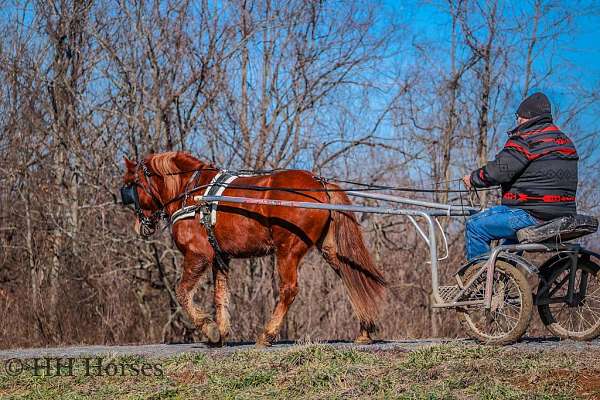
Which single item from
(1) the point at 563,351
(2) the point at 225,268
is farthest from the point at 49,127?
(1) the point at 563,351

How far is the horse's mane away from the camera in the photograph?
33.4 feet

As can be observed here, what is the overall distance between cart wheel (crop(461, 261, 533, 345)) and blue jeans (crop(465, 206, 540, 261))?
24cm

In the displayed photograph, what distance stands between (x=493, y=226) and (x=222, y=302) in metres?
3.42

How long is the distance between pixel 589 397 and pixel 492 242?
3.09 metres

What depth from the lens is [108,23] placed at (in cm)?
1484

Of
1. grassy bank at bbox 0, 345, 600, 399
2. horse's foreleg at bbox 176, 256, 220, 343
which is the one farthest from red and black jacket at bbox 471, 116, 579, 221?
horse's foreleg at bbox 176, 256, 220, 343

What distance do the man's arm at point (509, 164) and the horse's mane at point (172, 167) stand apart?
3.80 metres

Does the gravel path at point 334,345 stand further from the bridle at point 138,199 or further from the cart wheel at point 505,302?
the bridle at point 138,199

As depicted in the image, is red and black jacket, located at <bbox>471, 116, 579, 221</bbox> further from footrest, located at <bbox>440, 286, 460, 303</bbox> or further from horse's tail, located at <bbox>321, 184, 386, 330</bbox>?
horse's tail, located at <bbox>321, 184, 386, 330</bbox>

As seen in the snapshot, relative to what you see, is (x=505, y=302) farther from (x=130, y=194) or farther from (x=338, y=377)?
(x=130, y=194)

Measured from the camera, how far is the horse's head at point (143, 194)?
10359 millimetres

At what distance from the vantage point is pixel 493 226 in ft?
26.1

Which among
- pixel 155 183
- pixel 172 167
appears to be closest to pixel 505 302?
pixel 172 167

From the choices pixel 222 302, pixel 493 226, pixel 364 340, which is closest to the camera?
pixel 493 226
